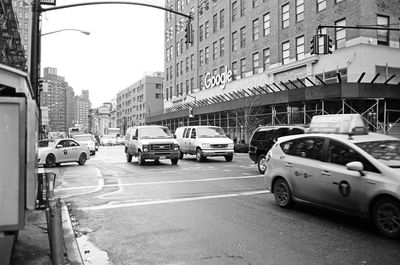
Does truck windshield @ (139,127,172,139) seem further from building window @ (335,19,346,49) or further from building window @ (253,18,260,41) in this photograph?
building window @ (253,18,260,41)

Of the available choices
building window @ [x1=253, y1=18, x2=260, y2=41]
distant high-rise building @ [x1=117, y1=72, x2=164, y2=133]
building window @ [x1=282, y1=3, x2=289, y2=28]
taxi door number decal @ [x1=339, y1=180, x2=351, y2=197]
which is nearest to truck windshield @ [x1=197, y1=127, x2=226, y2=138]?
taxi door number decal @ [x1=339, y1=180, x2=351, y2=197]

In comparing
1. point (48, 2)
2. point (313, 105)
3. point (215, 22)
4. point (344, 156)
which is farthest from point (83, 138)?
point (215, 22)

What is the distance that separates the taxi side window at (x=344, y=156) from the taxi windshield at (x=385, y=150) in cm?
18

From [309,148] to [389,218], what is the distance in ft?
7.11

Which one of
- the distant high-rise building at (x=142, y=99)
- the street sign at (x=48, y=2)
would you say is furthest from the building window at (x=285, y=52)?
the distant high-rise building at (x=142, y=99)

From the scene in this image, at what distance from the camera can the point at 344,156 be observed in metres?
6.76

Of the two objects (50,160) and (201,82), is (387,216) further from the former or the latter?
(201,82)

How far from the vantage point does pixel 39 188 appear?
20.8ft

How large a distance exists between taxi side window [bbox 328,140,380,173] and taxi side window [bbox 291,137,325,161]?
26 cm

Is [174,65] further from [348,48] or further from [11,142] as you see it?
[11,142]

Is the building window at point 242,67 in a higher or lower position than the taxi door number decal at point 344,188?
higher

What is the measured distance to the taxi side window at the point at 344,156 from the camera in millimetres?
6288

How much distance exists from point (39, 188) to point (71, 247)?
1397mm

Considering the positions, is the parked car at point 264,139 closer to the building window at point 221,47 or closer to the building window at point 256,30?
the building window at point 256,30
